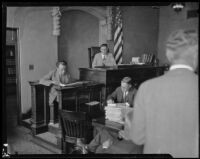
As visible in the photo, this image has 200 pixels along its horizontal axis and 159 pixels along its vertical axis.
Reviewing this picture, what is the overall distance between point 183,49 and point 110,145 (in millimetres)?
985

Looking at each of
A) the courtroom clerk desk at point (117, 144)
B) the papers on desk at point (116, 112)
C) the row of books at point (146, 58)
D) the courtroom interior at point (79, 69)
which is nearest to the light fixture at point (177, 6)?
the courtroom interior at point (79, 69)

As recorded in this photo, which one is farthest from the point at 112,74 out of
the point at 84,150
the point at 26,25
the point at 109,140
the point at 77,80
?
the point at 26,25

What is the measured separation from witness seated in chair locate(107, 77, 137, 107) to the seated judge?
0.63 feet

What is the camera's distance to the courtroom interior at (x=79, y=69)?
1.97 m

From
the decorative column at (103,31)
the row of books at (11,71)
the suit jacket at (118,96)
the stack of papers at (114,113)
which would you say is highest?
the decorative column at (103,31)

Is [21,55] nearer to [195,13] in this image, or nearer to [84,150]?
[84,150]

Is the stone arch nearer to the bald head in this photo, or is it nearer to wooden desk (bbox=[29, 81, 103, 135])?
wooden desk (bbox=[29, 81, 103, 135])

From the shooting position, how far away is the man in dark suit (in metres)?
1.38

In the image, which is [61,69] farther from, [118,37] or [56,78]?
[118,37]

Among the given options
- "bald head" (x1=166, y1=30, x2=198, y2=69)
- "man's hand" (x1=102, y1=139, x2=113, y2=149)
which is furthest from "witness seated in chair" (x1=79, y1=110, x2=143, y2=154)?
"bald head" (x1=166, y1=30, x2=198, y2=69)

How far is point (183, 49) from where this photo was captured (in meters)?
1.37

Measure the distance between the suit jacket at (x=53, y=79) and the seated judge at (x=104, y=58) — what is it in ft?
0.84

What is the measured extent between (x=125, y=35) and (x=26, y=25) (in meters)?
0.82

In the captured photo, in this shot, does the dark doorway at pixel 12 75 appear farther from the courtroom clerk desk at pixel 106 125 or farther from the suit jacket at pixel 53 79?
the courtroom clerk desk at pixel 106 125
